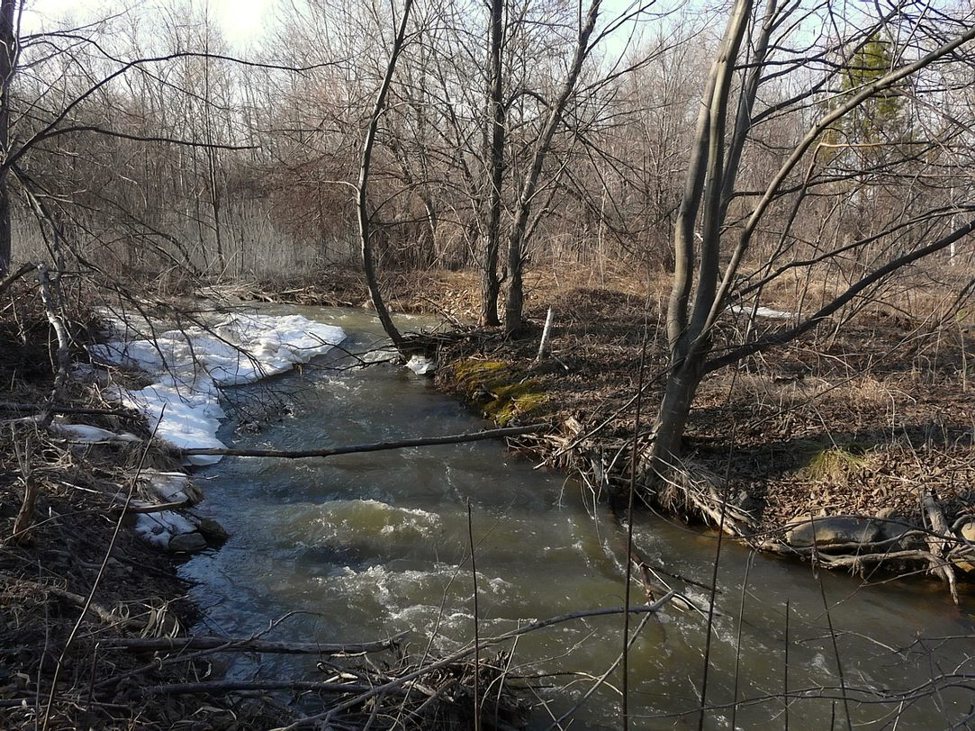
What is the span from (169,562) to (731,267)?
525 cm

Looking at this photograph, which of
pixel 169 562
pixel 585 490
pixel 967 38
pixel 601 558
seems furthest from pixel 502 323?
pixel 967 38

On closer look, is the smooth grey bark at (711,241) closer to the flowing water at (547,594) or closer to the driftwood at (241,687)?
the flowing water at (547,594)

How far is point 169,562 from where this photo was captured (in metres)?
5.52

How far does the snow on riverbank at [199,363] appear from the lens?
7.16 meters

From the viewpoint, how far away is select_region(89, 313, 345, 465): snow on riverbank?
716cm

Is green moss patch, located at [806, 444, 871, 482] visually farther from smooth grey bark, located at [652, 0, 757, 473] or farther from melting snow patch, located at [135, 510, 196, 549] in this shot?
melting snow patch, located at [135, 510, 196, 549]

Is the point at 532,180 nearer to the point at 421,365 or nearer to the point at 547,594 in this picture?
the point at 421,365

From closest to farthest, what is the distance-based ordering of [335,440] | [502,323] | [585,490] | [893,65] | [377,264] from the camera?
[893,65], [585,490], [335,440], [502,323], [377,264]

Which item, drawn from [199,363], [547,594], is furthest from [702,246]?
[199,363]

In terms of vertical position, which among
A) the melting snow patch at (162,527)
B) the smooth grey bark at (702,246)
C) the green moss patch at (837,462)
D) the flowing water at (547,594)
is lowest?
the flowing water at (547,594)

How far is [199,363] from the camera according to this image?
17.8 ft

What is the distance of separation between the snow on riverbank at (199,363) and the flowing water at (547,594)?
3.13 ft

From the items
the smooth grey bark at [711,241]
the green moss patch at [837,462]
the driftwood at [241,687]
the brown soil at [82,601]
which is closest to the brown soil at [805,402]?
the green moss patch at [837,462]

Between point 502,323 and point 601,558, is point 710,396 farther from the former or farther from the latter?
point 502,323
